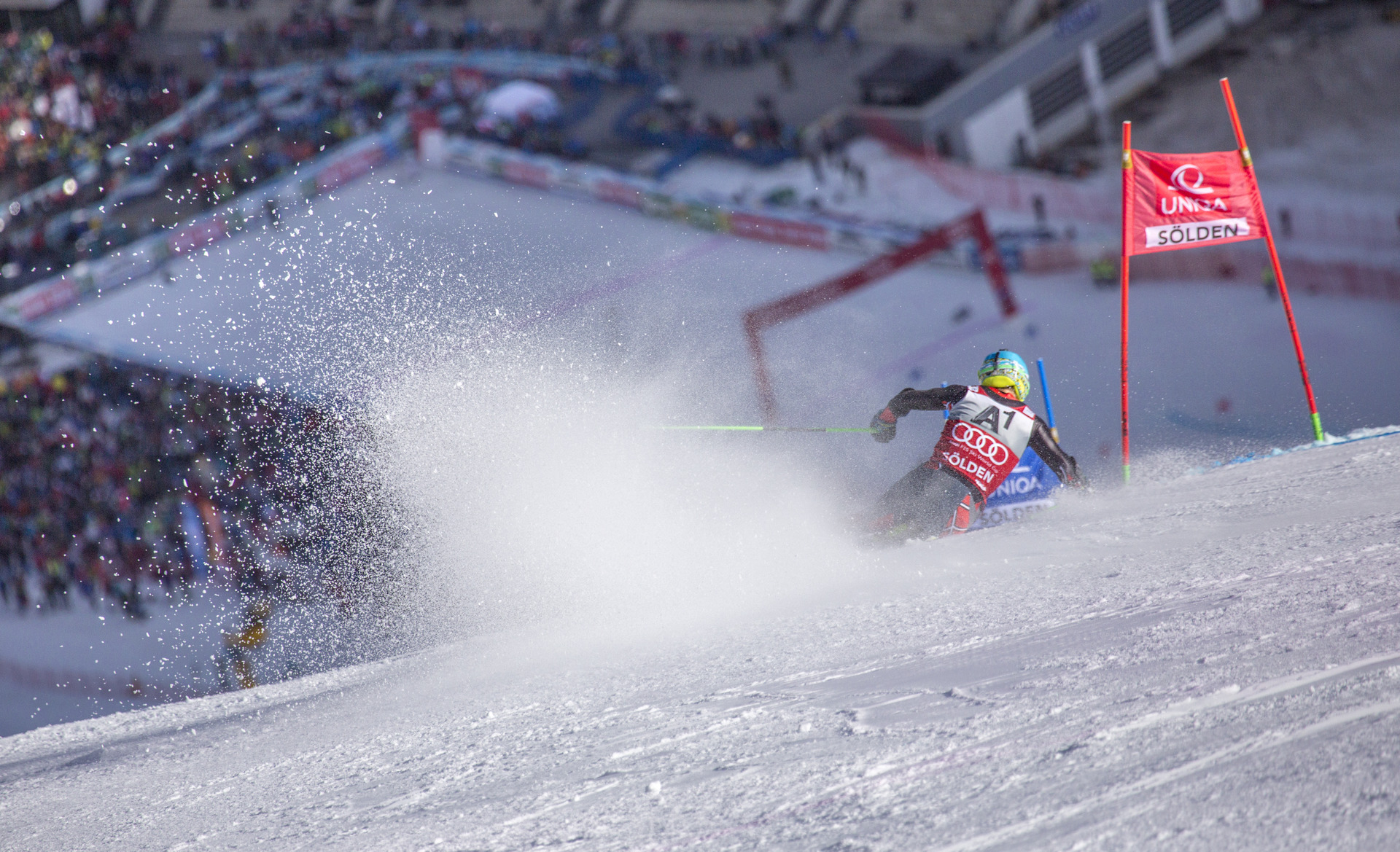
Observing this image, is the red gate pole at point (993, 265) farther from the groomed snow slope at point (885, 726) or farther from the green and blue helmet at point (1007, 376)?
the groomed snow slope at point (885, 726)

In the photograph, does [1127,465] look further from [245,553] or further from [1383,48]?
[1383,48]

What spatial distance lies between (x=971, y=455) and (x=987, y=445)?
0.10m

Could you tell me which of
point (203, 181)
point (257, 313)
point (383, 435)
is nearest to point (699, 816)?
point (383, 435)

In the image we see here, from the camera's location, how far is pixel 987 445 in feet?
21.9

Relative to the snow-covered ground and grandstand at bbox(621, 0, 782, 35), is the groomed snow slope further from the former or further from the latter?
grandstand at bbox(621, 0, 782, 35)

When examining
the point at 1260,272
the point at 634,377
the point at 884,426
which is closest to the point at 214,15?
the point at 634,377

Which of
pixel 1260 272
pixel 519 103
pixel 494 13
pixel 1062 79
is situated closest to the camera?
pixel 1260 272

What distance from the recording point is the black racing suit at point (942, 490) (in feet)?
22.2

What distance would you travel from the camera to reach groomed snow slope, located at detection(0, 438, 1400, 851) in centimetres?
330

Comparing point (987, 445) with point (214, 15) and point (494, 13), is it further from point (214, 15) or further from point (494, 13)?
point (214, 15)

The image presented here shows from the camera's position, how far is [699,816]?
3.57 metres

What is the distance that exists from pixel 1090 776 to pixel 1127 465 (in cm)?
465

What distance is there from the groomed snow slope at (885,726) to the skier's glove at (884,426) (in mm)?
1038

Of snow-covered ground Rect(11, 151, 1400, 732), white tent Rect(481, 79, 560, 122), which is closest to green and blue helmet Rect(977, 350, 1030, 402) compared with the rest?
A: snow-covered ground Rect(11, 151, 1400, 732)
